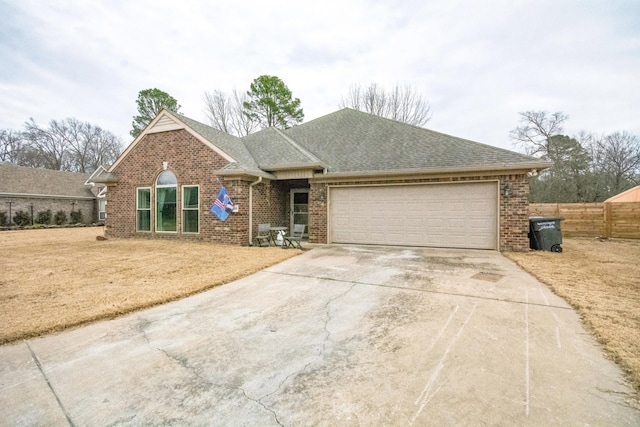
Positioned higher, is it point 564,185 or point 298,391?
point 564,185

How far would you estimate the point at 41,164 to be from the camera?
33.6 metres

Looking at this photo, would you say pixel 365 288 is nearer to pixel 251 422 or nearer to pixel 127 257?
pixel 251 422

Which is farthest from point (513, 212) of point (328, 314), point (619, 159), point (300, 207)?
point (619, 159)

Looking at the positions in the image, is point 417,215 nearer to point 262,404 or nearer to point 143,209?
point 262,404

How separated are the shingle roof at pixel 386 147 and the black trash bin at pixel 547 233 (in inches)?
74.8

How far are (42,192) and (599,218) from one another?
35.2 meters

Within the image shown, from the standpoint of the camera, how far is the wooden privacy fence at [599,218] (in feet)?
40.7

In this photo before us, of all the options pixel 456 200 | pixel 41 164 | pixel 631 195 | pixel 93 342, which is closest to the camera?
pixel 93 342

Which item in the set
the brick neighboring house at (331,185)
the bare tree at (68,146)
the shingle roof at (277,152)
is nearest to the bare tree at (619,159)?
the brick neighboring house at (331,185)

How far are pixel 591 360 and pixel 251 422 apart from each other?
312 cm

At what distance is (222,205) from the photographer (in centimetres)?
1064

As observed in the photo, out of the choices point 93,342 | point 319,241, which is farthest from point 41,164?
point 93,342

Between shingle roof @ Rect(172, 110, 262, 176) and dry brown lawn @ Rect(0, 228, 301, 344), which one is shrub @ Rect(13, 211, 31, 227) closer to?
dry brown lawn @ Rect(0, 228, 301, 344)

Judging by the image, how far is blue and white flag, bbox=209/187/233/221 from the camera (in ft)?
34.7
